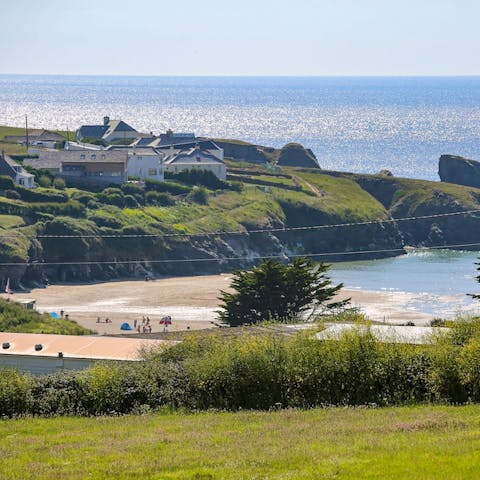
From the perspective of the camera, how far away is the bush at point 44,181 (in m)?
91.9

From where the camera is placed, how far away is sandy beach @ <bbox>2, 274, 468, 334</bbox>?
61.4 m

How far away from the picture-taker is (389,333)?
95.7 feet

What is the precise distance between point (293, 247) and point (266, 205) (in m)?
7.20

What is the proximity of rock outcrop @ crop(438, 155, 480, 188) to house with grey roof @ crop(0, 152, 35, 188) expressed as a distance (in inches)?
1935

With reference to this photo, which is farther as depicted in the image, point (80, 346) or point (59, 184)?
point (59, 184)

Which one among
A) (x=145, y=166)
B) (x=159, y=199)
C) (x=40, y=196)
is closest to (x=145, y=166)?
(x=145, y=166)

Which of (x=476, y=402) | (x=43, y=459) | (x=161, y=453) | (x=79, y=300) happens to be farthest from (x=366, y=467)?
(x=79, y=300)

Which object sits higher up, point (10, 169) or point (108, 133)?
point (10, 169)

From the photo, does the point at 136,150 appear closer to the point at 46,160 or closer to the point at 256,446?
the point at 46,160

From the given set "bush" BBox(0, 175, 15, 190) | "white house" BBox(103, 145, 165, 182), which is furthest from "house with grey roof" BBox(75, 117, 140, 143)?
"bush" BBox(0, 175, 15, 190)

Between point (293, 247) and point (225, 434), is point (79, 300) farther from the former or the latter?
point (225, 434)

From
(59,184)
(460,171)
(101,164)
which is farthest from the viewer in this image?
(460,171)

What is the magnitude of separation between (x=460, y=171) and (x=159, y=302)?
63.1 meters

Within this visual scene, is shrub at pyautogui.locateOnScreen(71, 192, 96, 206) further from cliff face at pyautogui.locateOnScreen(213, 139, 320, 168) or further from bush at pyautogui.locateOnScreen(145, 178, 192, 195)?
cliff face at pyautogui.locateOnScreen(213, 139, 320, 168)
